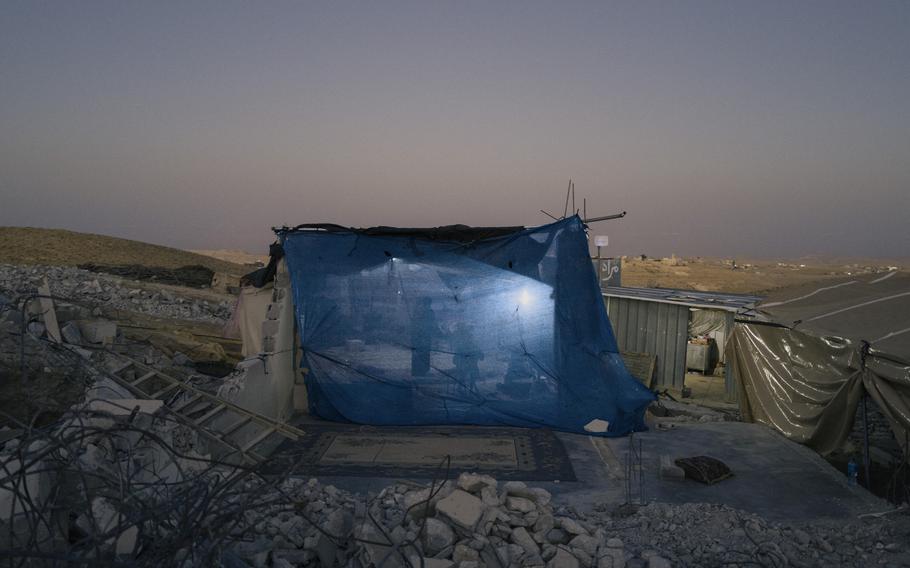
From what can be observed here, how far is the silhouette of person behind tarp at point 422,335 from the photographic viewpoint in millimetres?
8461

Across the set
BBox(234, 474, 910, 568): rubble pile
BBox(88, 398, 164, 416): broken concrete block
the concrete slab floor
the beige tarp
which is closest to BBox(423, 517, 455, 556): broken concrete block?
BBox(234, 474, 910, 568): rubble pile

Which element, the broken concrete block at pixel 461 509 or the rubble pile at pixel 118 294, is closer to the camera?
the broken concrete block at pixel 461 509

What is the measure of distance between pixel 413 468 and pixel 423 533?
2854 mm

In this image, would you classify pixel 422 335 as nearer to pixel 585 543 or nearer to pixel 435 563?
pixel 585 543

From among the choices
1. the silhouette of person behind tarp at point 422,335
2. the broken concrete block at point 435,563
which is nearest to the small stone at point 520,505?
the broken concrete block at point 435,563

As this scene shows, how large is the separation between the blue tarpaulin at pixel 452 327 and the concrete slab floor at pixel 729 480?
819mm

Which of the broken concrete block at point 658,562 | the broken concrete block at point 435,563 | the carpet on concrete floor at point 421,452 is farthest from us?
the carpet on concrete floor at point 421,452

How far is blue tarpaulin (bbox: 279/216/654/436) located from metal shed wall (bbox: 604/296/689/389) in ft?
18.8

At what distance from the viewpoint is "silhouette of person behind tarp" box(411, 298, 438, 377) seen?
27.8 feet

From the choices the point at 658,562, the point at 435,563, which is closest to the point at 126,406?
the point at 435,563

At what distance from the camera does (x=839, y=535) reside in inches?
188

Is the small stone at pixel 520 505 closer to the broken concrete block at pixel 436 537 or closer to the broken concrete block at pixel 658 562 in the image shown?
the broken concrete block at pixel 436 537

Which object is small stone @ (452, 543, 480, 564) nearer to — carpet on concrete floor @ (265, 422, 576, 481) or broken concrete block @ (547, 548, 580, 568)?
broken concrete block @ (547, 548, 580, 568)

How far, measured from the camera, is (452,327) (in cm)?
854
